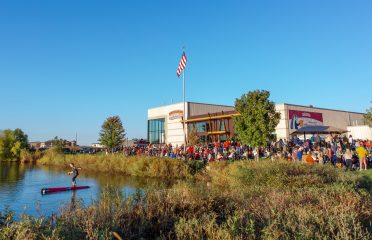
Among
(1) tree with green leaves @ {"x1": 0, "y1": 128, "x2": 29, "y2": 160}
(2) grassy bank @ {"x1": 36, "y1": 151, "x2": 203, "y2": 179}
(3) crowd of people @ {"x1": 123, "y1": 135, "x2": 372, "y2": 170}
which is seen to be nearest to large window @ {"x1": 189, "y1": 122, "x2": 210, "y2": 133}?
(3) crowd of people @ {"x1": 123, "y1": 135, "x2": 372, "y2": 170}

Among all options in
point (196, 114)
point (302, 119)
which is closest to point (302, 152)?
point (302, 119)

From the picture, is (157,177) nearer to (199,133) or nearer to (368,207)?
(199,133)

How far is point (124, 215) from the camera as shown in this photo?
242 inches

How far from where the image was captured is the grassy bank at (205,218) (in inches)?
181

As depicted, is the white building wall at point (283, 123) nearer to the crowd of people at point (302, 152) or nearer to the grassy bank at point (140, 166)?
the crowd of people at point (302, 152)

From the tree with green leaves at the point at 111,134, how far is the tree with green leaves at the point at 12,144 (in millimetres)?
28810

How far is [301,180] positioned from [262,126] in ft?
37.4

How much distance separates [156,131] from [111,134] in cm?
929

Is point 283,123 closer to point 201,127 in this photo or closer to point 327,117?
point 201,127

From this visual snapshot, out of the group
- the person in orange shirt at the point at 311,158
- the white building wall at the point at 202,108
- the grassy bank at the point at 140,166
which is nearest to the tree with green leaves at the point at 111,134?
the grassy bank at the point at 140,166

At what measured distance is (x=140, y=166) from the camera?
32.2 meters

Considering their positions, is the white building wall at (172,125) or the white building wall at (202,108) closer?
the white building wall at (202,108)

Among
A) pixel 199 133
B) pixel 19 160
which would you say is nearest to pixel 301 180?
pixel 199 133

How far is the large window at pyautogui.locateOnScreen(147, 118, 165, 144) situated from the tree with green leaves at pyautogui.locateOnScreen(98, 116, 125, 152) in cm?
738
